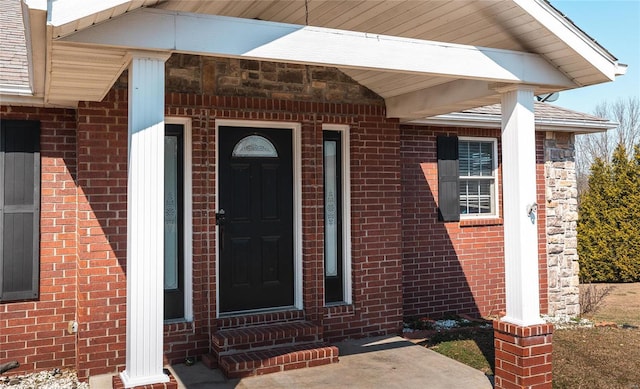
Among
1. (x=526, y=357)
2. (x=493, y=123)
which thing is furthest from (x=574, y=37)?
(x=493, y=123)

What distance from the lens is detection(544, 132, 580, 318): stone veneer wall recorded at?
8.75 metres

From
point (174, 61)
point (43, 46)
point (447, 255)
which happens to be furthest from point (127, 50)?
point (447, 255)

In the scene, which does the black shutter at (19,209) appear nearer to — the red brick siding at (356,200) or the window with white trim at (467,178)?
the red brick siding at (356,200)

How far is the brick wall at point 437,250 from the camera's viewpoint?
7676 mm

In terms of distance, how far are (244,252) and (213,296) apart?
0.61 m

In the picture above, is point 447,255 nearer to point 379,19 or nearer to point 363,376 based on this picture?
point 363,376

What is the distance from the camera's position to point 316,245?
6.29 meters

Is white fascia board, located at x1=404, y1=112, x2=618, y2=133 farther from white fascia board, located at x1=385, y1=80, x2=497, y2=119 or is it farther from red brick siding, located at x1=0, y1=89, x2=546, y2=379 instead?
red brick siding, located at x1=0, y1=89, x2=546, y2=379

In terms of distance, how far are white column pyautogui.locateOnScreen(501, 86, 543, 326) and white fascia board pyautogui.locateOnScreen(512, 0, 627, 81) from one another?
1.76 ft

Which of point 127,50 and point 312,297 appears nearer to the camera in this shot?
point 127,50

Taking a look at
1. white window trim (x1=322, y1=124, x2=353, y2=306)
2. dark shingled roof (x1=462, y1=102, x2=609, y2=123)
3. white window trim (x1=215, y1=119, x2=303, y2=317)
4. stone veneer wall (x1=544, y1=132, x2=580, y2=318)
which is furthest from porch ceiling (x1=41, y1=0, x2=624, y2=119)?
stone veneer wall (x1=544, y1=132, x2=580, y2=318)

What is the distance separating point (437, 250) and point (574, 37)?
3.89 metres

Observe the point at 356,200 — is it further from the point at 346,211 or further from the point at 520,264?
the point at 520,264

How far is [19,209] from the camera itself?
548cm
